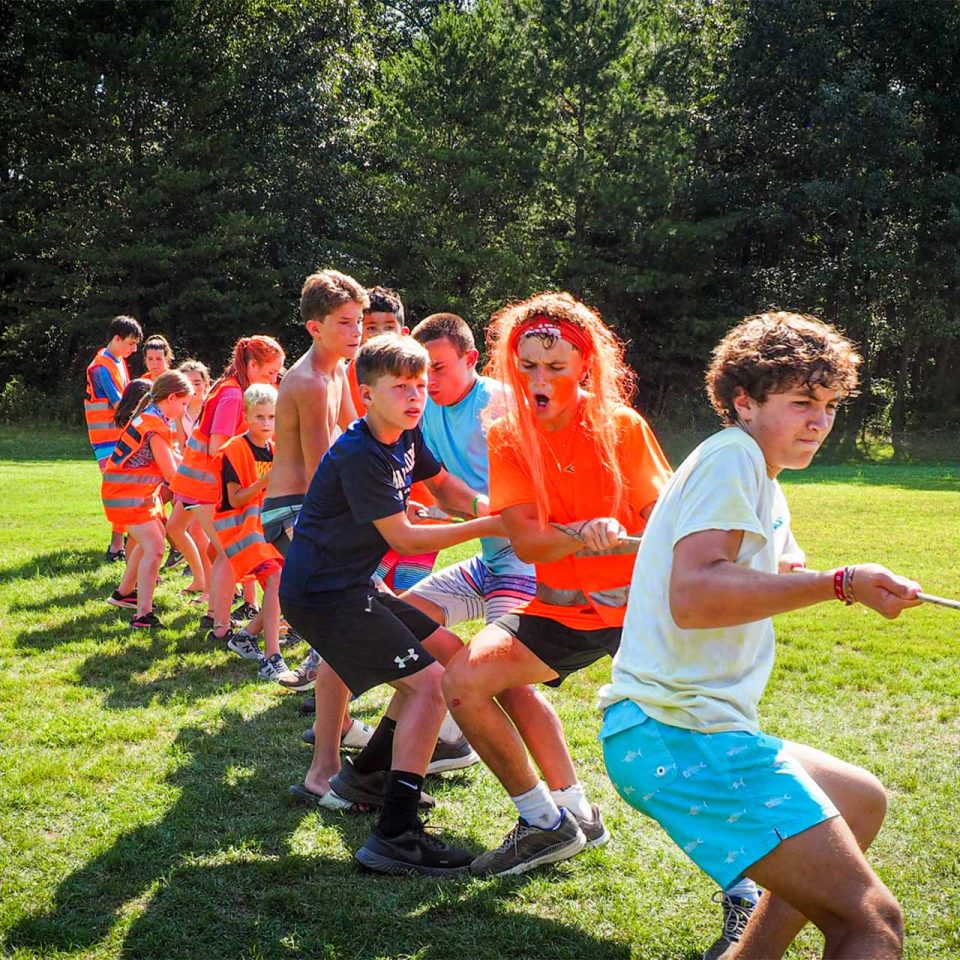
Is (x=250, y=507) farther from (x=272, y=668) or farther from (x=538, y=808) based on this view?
(x=538, y=808)

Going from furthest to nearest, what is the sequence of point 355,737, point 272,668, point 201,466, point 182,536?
point 182,536 → point 201,466 → point 272,668 → point 355,737

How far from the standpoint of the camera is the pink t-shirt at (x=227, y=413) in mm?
7422

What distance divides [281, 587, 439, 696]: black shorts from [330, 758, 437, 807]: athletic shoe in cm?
62

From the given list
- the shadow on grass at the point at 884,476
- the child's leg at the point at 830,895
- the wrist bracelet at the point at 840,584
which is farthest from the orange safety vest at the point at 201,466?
the shadow on grass at the point at 884,476

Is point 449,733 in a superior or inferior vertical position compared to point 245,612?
superior

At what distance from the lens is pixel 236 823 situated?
4.29m

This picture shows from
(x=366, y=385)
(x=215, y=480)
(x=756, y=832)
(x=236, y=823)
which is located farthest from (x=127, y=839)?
(x=215, y=480)

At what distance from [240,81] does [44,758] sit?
29.2 meters

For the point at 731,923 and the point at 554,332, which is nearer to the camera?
the point at 731,923

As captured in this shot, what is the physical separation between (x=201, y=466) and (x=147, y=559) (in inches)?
31.4

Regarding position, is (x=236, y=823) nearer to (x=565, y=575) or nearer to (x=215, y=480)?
(x=565, y=575)

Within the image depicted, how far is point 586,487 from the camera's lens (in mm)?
3703

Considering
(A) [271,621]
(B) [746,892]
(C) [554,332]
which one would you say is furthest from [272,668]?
(B) [746,892]

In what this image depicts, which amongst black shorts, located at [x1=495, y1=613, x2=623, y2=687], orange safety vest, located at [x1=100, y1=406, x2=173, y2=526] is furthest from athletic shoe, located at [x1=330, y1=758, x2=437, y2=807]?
orange safety vest, located at [x1=100, y1=406, x2=173, y2=526]
